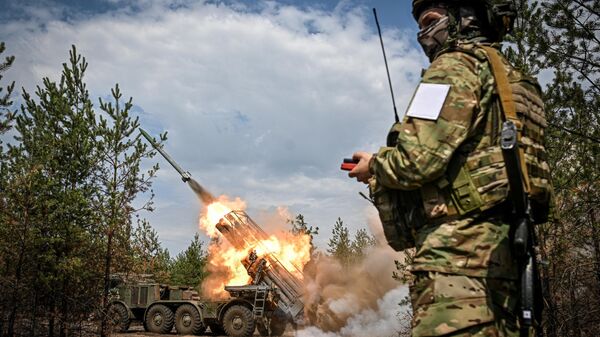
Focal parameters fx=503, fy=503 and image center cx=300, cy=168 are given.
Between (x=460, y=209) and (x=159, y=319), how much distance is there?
19.8 meters

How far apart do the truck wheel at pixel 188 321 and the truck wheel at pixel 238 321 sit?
5.35 ft

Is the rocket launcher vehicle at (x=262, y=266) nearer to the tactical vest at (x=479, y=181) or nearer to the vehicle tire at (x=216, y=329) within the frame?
the vehicle tire at (x=216, y=329)

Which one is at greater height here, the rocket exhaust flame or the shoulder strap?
the rocket exhaust flame

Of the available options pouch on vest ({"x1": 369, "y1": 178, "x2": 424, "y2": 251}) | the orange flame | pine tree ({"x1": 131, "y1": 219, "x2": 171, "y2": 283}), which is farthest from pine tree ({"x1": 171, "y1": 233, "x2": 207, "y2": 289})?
pouch on vest ({"x1": 369, "y1": 178, "x2": 424, "y2": 251})

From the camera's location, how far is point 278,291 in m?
18.1

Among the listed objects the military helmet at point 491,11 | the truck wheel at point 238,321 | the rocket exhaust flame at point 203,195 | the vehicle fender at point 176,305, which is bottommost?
the truck wheel at point 238,321

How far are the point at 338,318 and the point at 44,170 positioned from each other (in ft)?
38.9

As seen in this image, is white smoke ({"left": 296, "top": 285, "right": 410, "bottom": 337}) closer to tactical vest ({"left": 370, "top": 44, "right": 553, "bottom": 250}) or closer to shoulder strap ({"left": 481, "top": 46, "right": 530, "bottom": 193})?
tactical vest ({"left": 370, "top": 44, "right": 553, "bottom": 250})

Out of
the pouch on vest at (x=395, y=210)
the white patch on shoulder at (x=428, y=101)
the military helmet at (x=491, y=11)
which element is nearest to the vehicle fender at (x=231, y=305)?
the pouch on vest at (x=395, y=210)

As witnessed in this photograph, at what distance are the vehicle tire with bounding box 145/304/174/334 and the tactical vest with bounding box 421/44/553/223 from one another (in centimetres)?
1938

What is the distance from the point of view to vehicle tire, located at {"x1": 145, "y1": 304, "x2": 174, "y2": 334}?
19.9 m

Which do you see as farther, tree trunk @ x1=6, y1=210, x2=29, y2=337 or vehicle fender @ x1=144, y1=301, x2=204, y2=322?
vehicle fender @ x1=144, y1=301, x2=204, y2=322

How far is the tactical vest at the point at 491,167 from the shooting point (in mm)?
2186

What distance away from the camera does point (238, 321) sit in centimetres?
1800
